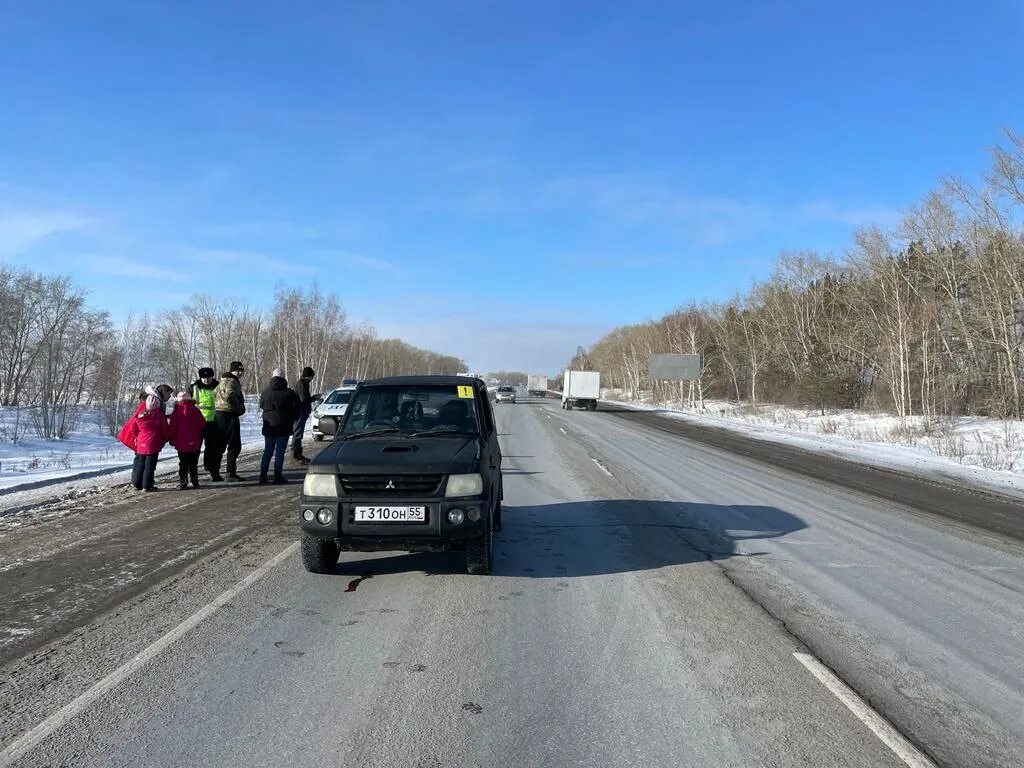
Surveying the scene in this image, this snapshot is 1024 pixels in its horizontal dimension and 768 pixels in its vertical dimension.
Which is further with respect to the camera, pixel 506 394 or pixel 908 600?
pixel 506 394

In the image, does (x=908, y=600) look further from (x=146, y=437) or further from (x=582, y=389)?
(x=582, y=389)

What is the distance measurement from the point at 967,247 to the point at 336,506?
38498mm

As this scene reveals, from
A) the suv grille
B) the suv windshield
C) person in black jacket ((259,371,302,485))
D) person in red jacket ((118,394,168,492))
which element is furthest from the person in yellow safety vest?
the suv grille

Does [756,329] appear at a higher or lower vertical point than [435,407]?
higher

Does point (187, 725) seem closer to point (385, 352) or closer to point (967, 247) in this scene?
point (967, 247)

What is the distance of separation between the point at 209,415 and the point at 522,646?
8981 millimetres

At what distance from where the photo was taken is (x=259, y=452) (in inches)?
689

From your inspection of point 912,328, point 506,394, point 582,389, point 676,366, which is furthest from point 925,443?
point 506,394

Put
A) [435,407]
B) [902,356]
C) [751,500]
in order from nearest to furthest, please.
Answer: [435,407] < [751,500] < [902,356]

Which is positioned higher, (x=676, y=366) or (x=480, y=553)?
(x=676, y=366)

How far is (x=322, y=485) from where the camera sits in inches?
219

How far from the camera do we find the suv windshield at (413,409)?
21.9 feet

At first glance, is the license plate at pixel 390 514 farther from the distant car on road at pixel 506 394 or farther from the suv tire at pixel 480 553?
the distant car on road at pixel 506 394

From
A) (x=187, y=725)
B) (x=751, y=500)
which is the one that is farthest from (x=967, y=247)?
(x=187, y=725)
